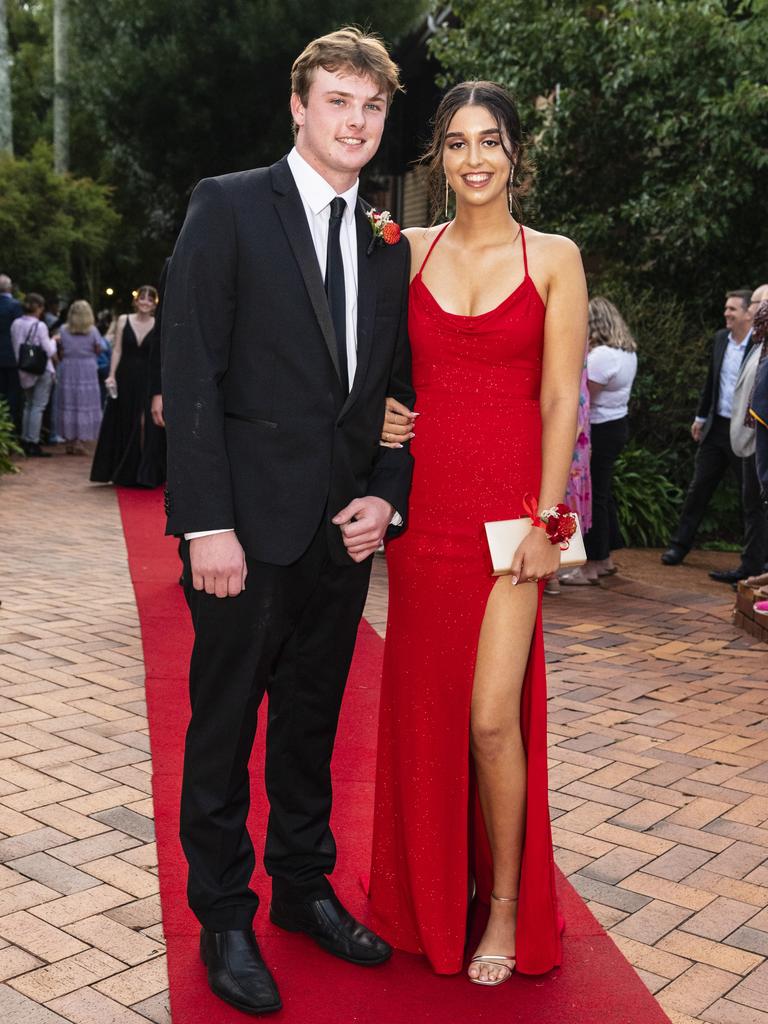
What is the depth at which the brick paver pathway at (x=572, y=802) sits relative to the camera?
2.96m

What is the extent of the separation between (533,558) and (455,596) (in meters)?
0.23

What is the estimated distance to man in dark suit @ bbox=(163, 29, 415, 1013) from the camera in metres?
2.62

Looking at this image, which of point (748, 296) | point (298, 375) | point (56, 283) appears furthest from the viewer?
point (56, 283)

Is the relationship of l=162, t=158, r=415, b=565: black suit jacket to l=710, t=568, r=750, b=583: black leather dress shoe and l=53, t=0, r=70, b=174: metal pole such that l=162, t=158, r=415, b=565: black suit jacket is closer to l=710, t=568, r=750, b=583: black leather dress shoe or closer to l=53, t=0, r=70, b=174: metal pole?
l=710, t=568, r=750, b=583: black leather dress shoe

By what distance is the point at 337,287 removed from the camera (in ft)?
9.04

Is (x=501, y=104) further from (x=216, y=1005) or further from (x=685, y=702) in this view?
(x=685, y=702)

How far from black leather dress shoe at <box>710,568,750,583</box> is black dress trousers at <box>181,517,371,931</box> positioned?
6.26m

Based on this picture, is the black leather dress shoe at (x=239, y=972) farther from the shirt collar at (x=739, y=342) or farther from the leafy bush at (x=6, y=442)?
the leafy bush at (x=6, y=442)

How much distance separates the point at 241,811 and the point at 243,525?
0.70 m

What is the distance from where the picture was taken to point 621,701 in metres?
5.48

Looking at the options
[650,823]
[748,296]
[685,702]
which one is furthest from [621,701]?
[748,296]

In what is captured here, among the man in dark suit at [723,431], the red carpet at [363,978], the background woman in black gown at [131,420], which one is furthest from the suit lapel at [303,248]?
the background woman in black gown at [131,420]

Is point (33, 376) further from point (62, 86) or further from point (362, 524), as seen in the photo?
point (362, 524)

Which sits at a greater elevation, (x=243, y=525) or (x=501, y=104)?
(x=501, y=104)
